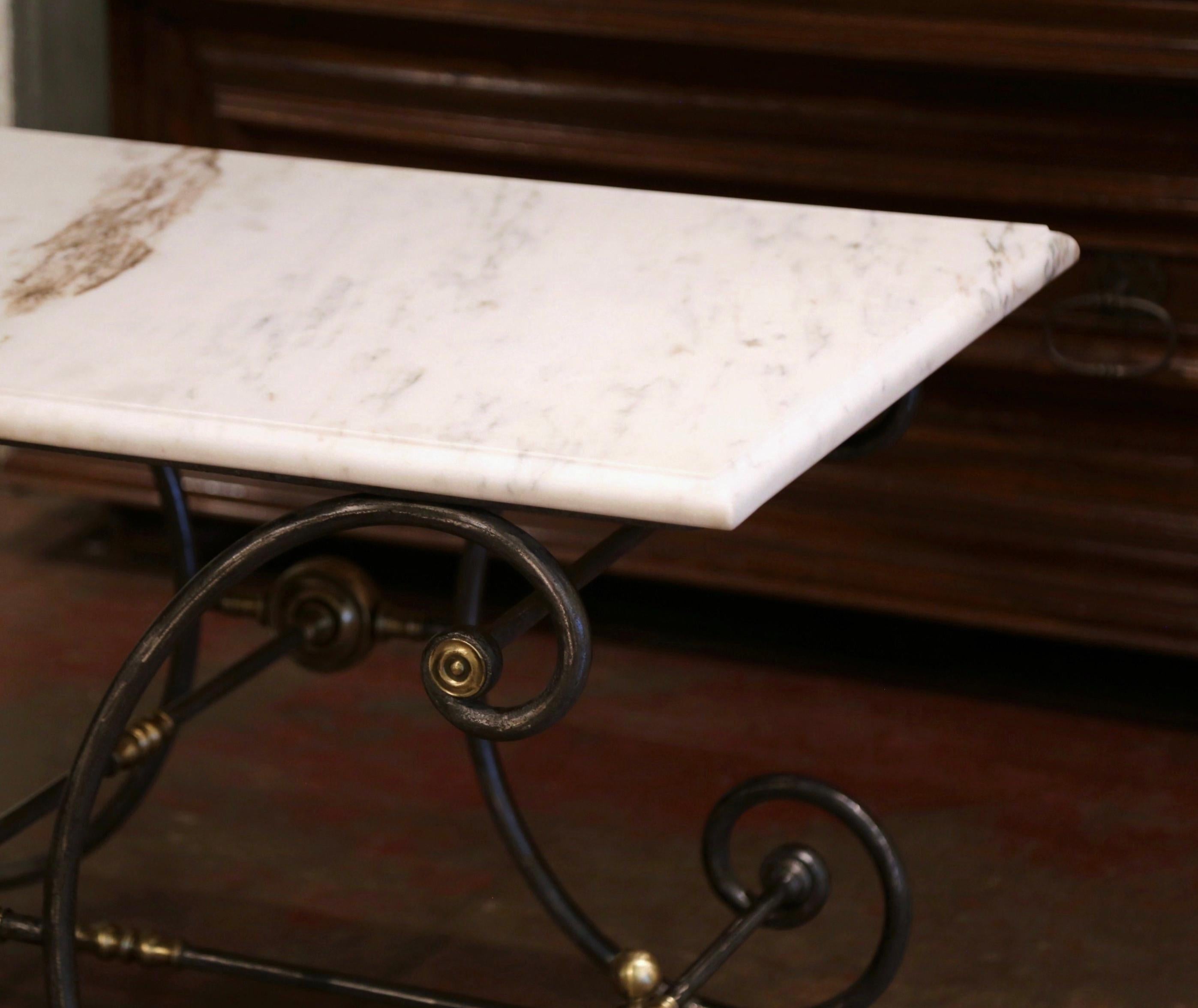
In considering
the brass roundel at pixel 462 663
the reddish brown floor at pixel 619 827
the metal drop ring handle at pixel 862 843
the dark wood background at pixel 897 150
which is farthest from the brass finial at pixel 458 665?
the dark wood background at pixel 897 150

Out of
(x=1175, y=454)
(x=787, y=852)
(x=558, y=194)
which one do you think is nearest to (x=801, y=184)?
(x=1175, y=454)

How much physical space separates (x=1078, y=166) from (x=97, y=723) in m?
1.43

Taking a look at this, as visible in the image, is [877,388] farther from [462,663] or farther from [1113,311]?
[1113,311]

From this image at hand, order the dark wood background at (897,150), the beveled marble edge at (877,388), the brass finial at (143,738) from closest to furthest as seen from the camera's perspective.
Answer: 1. the beveled marble edge at (877,388)
2. the brass finial at (143,738)
3. the dark wood background at (897,150)

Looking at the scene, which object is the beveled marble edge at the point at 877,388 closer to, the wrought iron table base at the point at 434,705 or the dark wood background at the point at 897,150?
the wrought iron table base at the point at 434,705

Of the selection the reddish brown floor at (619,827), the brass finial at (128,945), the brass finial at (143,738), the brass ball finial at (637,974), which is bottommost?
the reddish brown floor at (619,827)

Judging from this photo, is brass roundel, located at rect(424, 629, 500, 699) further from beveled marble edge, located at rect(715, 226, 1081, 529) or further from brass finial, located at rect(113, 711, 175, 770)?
brass finial, located at rect(113, 711, 175, 770)

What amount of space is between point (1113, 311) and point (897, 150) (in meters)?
0.35

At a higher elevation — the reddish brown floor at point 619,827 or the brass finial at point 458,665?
the brass finial at point 458,665

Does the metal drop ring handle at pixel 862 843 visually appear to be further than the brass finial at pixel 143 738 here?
No

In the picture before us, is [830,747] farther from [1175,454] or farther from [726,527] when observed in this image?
[726,527]

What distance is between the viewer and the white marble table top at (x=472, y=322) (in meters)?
0.76

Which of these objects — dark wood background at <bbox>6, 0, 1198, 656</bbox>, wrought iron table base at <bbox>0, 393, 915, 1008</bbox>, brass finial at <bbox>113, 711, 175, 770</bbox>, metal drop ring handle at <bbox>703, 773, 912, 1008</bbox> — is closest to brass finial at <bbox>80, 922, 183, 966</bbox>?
wrought iron table base at <bbox>0, 393, 915, 1008</bbox>

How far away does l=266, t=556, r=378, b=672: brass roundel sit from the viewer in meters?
1.42
